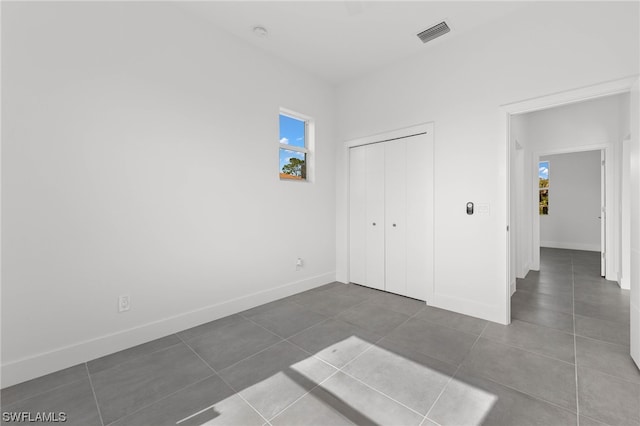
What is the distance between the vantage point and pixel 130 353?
2211mm

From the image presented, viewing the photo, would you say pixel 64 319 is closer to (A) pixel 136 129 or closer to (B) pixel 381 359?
(A) pixel 136 129

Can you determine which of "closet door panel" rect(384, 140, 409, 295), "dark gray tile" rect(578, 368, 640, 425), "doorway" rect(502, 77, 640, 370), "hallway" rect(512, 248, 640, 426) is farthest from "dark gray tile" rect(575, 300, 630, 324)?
"closet door panel" rect(384, 140, 409, 295)

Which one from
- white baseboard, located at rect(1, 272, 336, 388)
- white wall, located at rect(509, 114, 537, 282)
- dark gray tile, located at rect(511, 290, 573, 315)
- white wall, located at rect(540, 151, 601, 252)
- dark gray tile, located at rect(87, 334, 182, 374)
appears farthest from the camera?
white wall, located at rect(540, 151, 601, 252)

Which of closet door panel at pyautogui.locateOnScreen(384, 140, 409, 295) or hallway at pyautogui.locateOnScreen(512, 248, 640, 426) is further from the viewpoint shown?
closet door panel at pyautogui.locateOnScreen(384, 140, 409, 295)

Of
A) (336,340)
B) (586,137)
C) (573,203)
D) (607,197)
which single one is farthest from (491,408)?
(573,203)

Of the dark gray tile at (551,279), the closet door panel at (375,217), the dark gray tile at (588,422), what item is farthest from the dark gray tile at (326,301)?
the dark gray tile at (551,279)

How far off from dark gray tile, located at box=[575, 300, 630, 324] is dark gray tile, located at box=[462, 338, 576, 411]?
1.41m

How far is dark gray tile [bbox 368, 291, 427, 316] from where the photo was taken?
3.13 metres

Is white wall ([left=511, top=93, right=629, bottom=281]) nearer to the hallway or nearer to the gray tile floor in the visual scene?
the hallway

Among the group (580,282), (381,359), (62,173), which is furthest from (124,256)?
(580,282)

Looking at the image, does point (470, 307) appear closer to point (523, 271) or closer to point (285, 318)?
point (285, 318)

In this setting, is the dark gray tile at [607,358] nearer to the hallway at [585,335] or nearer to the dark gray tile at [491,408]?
the hallway at [585,335]

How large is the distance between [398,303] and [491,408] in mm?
1782

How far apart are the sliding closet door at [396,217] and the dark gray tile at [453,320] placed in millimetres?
562
